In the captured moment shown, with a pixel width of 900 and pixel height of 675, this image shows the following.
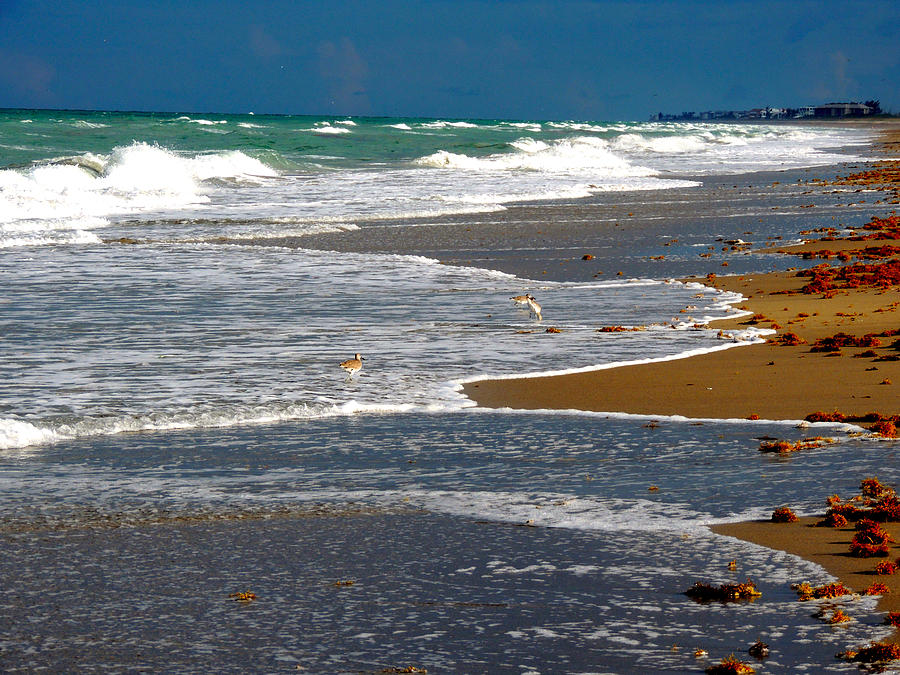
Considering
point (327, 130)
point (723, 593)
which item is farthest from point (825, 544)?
point (327, 130)

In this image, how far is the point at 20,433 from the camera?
22.5 feet

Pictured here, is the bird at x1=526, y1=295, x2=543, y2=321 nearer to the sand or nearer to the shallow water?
the sand

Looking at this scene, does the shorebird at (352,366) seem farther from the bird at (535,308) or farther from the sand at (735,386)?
the bird at (535,308)

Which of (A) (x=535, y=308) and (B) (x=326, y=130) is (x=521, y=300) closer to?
(A) (x=535, y=308)

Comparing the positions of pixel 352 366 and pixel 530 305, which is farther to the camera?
pixel 530 305

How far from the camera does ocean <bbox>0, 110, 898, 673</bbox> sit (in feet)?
13.2

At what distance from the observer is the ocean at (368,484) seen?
4.03 metres

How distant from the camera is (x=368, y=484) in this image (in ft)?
19.6

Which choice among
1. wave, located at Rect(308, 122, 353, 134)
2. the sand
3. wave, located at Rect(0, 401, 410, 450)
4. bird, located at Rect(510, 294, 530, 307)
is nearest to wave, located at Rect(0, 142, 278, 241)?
bird, located at Rect(510, 294, 530, 307)

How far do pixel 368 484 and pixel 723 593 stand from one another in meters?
2.18

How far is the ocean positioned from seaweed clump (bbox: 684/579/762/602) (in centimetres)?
6

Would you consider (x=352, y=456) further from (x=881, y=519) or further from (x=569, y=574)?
(x=881, y=519)

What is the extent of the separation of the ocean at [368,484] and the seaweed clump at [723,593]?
6cm

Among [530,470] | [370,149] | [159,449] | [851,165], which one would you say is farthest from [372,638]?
[370,149]
